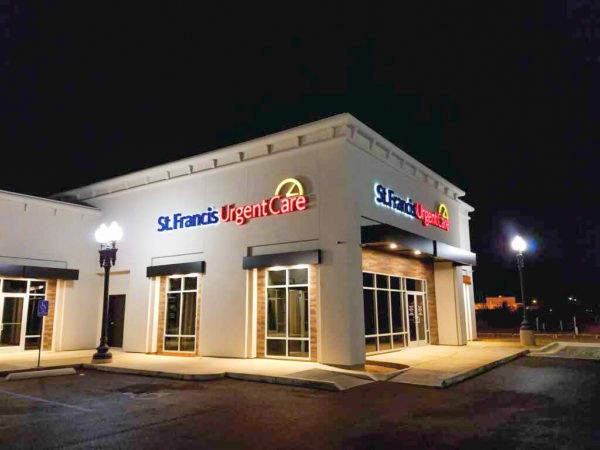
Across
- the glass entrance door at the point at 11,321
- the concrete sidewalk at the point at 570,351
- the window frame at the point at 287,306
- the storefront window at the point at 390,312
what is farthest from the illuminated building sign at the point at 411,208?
the glass entrance door at the point at 11,321

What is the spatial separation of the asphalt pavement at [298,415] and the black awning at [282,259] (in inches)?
177

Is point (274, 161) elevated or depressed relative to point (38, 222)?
elevated

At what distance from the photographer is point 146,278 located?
768 inches

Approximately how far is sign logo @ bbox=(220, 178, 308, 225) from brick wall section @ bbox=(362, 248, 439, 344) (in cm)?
306

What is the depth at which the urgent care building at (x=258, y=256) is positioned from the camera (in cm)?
1512

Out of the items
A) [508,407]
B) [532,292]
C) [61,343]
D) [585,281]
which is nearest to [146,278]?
[61,343]

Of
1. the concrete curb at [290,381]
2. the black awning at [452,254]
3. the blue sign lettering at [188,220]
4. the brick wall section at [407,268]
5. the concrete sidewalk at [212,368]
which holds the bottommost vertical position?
the concrete curb at [290,381]

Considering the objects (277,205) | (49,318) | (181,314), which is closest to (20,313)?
(49,318)

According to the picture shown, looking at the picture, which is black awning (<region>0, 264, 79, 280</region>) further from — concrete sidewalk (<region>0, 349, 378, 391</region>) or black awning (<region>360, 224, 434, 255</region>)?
black awning (<region>360, 224, 434, 255</region>)

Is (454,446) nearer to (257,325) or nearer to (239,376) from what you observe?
(239,376)

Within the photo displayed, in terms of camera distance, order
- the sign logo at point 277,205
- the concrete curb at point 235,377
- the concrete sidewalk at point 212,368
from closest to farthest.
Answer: the concrete curb at point 235,377 < the concrete sidewalk at point 212,368 < the sign logo at point 277,205

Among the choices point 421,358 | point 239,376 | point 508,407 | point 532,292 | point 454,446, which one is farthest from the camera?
point 532,292

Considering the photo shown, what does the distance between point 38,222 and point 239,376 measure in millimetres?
12939

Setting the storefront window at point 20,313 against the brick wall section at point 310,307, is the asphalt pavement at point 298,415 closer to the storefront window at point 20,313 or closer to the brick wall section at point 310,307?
the brick wall section at point 310,307
